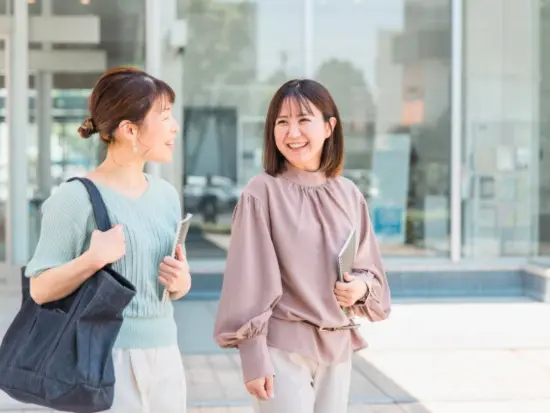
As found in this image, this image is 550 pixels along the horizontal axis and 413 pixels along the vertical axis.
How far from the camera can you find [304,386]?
8.95ft

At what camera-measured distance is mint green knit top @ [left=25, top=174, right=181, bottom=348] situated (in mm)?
2426

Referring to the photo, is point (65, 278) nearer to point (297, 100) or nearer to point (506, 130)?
point (297, 100)

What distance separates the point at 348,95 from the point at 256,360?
31.9 ft

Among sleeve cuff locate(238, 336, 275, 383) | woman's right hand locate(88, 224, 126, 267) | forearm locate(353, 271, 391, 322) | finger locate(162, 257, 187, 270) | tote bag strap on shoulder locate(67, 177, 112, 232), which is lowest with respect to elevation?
sleeve cuff locate(238, 336, 275, 383)

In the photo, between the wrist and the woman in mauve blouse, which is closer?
the wrist

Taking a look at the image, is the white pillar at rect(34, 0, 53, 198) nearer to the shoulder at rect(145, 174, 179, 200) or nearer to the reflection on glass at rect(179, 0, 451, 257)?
the reflection on glass at rect(179, 0, 451, 257)

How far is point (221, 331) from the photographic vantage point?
2.70m

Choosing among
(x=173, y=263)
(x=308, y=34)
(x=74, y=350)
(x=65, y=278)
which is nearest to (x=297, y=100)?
(x=173, y=263)

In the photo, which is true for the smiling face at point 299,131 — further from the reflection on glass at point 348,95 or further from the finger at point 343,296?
the reflection on glass at point 348,95

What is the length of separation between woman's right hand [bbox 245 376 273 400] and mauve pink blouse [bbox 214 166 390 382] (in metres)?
0.02

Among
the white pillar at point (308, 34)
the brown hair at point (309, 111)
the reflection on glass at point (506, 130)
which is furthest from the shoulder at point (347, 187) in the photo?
the reflection on glass at point (506, 130)

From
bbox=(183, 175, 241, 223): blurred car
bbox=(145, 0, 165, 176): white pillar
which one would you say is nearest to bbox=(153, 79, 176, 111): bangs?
bbox=(145, 0, 165, 176): white pillar

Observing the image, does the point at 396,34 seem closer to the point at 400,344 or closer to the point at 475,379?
the point at 400,344

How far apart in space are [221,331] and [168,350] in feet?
0.67
